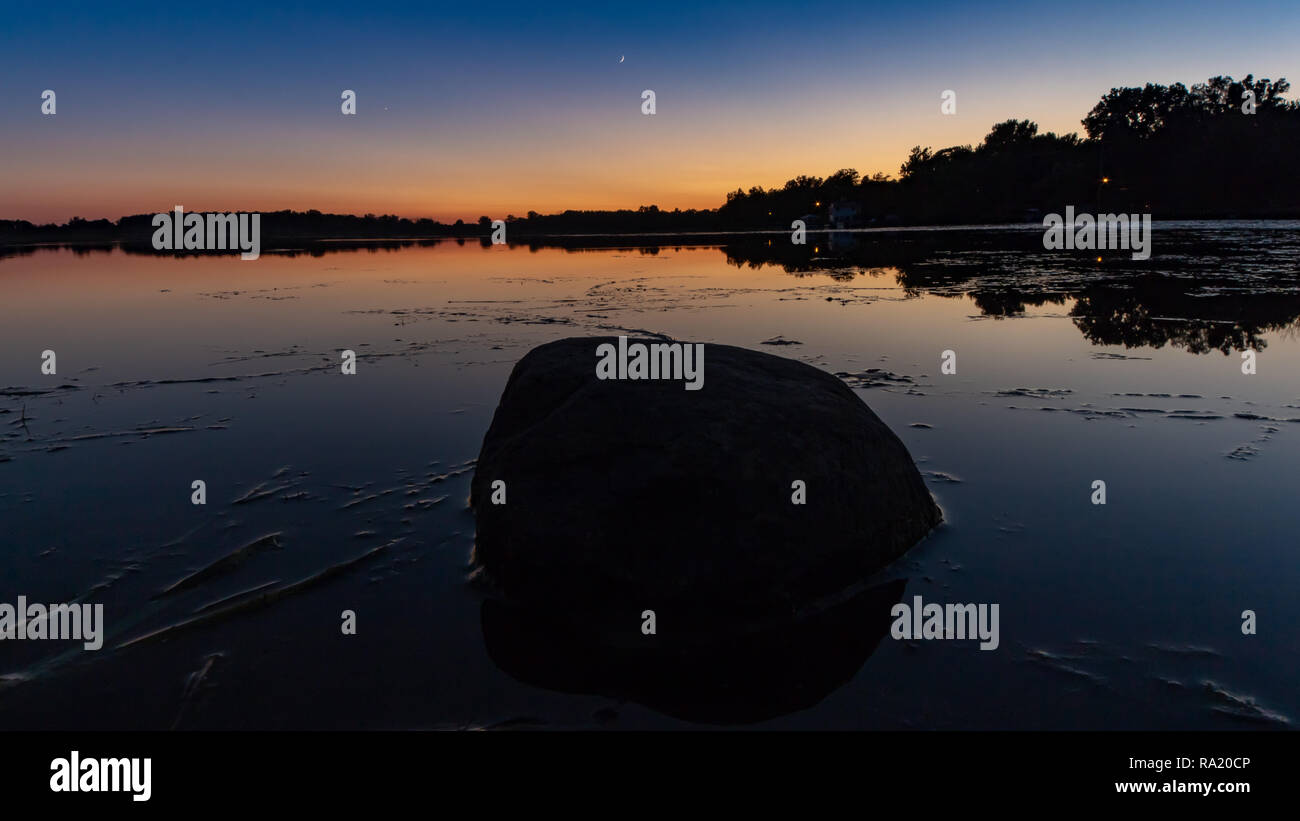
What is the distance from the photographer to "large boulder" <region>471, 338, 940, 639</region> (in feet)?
12.1

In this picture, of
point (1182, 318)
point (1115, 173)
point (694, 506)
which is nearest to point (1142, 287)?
point (1182, 318)

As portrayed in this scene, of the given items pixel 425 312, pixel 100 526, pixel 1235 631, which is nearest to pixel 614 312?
pixel 425 312

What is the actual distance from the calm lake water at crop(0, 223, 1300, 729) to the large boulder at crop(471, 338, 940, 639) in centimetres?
34

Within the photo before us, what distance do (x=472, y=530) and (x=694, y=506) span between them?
189 cm

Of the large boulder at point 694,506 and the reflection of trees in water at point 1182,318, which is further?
the reflection of trees in water at point 1182,318

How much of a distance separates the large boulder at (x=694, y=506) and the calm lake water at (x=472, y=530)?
34cm

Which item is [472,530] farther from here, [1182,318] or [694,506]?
[1182,318]

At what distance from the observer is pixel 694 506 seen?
12.6 feet

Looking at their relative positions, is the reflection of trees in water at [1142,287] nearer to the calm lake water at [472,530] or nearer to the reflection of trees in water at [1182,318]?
the reflection of trees in water at [1182,318]

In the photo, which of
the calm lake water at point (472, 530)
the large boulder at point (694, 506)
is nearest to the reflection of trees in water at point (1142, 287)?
the calm lake water at point (472, 530)

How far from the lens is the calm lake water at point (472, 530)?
307 centimetres

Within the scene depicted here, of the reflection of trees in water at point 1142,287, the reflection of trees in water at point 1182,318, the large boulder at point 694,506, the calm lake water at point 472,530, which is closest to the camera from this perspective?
the calm lake water at point 472,530
